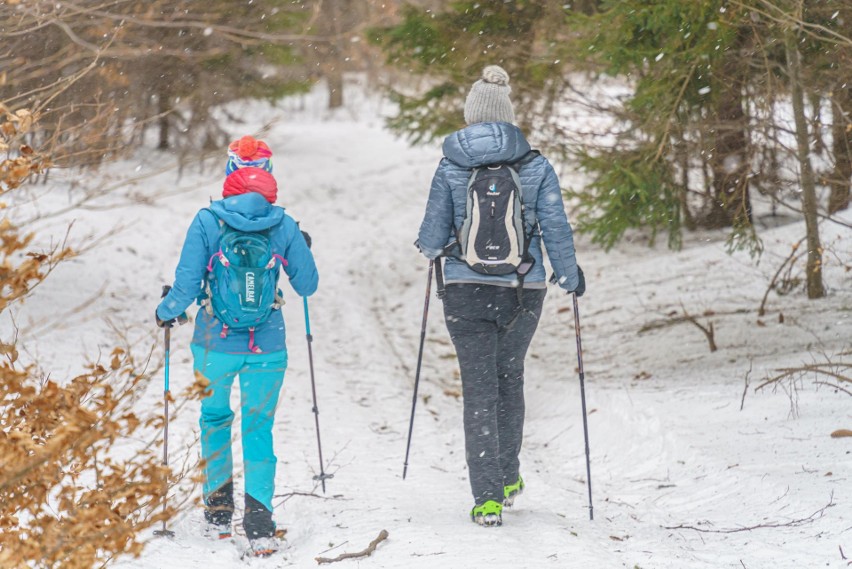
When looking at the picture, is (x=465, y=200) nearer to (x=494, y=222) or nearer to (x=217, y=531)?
(x=494, y=222)

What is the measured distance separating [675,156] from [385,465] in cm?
479

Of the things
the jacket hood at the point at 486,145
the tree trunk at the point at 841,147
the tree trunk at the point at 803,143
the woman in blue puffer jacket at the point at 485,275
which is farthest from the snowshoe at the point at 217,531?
the tree trunk at the point at 841,147

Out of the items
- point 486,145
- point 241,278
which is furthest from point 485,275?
point 241,278

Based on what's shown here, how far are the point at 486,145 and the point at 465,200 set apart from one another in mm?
336

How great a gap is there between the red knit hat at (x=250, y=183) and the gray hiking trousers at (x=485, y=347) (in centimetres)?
117

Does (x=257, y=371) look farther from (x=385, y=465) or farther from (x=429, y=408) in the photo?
(x=429, y=408)

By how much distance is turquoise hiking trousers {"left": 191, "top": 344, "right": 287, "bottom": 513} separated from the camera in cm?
477

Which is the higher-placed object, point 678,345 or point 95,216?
point 95,216

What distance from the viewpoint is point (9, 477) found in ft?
9.30

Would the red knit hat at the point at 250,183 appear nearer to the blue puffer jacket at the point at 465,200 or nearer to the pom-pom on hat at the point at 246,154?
the pom-pom on hat at the point at 246,154

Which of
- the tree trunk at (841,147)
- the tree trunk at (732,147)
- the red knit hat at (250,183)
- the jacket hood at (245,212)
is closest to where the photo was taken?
the jacket hood at (245,212)

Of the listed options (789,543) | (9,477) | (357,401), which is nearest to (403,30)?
(357,401)

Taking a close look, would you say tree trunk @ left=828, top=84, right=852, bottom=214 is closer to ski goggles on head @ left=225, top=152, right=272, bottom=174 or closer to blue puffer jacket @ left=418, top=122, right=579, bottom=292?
blue puffer jacket @ left=418, top=122, right=579, bottom=292

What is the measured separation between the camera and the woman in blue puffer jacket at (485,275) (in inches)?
195
